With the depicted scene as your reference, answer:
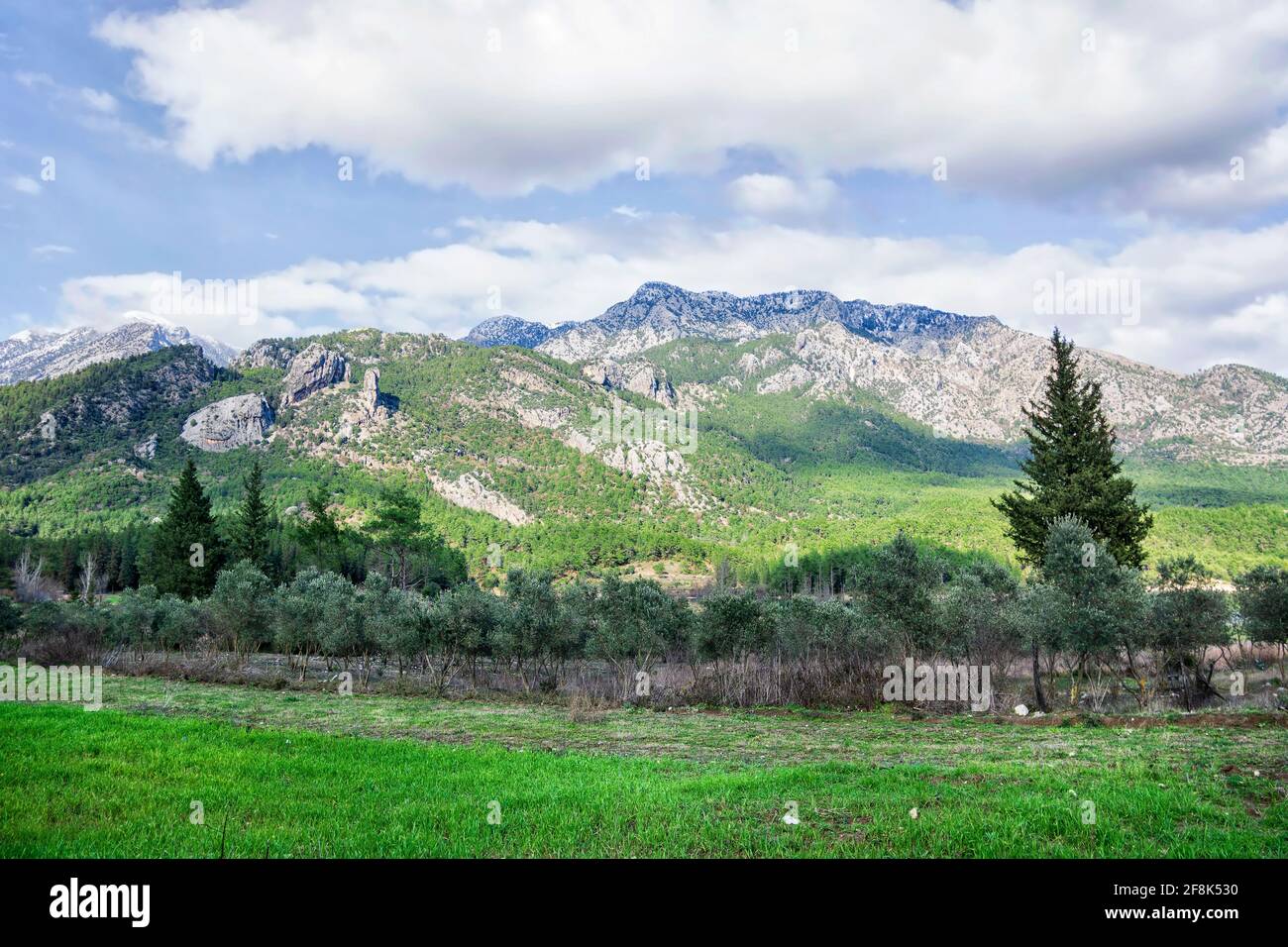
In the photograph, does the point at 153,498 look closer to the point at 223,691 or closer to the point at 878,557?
the point at 223,691

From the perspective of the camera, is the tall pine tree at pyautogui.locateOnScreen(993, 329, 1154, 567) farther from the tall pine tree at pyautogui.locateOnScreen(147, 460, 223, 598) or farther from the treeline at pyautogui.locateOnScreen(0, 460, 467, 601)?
the tall pine tree at pyautogui.locateOnScreen(147, 460, 223, 598)

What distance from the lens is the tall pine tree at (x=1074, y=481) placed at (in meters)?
37.1

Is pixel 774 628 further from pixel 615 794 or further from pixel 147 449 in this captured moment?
pixel 147 449

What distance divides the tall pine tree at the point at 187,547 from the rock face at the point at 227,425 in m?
→ 126

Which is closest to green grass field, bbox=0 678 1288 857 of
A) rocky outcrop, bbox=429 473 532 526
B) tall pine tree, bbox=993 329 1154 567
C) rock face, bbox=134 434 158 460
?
tall pine tree, bbox=993 329 1154 567

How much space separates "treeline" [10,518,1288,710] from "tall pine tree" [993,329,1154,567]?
320 cm

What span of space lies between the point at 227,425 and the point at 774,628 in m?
202

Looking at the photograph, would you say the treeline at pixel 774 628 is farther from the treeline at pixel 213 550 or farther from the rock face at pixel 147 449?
the rock face at pixel 147 449

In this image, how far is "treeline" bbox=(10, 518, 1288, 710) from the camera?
2933cm

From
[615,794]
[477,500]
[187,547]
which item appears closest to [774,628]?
[615,794]

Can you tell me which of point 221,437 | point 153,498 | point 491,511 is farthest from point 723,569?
point 221,437

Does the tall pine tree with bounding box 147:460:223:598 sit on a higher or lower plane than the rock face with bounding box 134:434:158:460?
lower

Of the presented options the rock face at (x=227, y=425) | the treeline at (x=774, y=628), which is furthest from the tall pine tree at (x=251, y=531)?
the rock face at (x=227, y=425)
